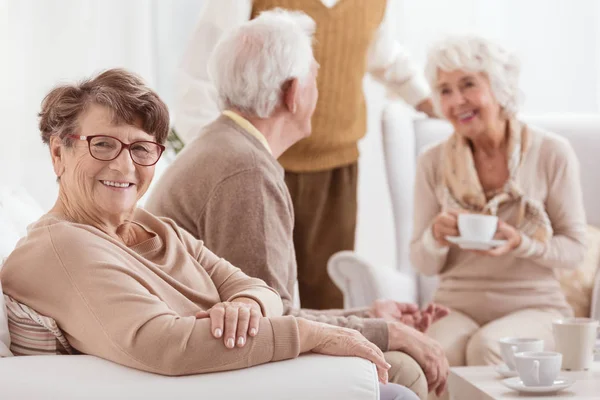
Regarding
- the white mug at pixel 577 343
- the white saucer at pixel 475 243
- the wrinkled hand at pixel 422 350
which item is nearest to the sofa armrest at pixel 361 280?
the white saucer at pixel 475 243

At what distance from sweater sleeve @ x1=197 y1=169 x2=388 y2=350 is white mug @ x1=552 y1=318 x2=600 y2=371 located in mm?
466

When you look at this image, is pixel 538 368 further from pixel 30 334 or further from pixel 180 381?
pixel 30 334

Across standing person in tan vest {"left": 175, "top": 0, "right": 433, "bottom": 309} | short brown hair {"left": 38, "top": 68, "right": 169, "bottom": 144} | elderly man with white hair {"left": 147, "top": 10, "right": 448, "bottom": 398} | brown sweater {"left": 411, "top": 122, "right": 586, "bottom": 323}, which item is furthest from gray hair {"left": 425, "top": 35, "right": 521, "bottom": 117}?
short brown hair {"left": 38, "top": 68, "right": 169, "bottom": 144}

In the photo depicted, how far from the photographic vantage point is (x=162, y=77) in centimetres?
395

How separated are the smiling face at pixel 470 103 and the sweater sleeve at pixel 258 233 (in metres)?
1.00

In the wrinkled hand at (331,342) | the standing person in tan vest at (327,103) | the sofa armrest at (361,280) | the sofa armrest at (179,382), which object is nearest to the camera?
the sofa armrest at (179,382)

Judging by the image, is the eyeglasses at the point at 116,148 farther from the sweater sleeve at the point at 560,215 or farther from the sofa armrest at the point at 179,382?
the sweater sleeve at the point at 560,215

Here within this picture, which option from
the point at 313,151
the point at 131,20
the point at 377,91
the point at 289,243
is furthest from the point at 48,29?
the point at 289,243

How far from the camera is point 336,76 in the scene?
294 centimetres

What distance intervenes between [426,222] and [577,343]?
831mm

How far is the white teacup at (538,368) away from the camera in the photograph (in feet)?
5.62

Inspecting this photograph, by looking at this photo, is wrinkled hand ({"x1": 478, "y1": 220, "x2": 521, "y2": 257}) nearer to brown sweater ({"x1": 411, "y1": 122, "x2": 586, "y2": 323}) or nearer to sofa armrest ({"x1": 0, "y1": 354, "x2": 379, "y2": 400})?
Answer: brown sweater ({"x1": 411, "y1": 122, "x2": 586, "y2": 323})

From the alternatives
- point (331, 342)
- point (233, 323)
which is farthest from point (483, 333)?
point (233, 323)

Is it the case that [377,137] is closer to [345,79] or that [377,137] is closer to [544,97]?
[544,97]
